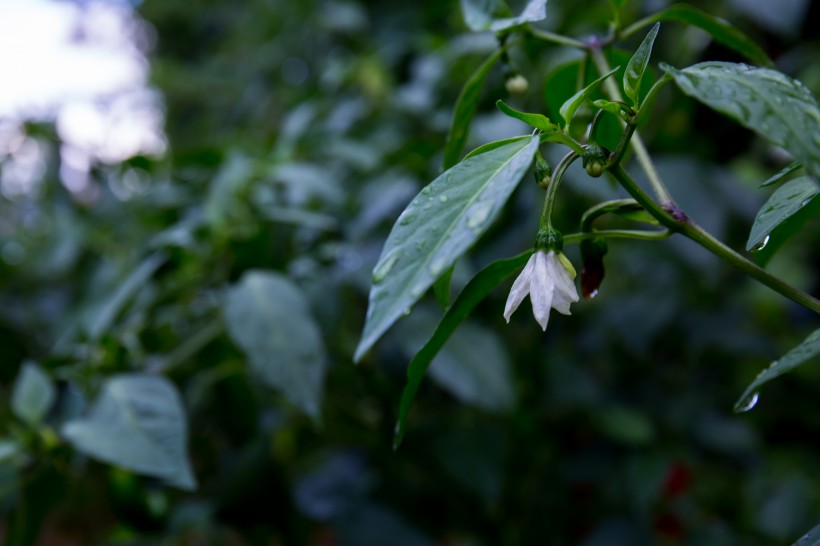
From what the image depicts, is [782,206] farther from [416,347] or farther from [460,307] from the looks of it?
[416,347]

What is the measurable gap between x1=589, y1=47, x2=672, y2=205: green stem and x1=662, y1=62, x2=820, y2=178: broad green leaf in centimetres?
6

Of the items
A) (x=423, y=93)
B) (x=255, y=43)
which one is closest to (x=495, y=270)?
(x=423, y=93)

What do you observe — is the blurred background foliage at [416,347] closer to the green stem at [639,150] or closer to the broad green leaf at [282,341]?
the broad green leaf at [282,341]

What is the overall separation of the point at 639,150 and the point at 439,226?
0.15 meters

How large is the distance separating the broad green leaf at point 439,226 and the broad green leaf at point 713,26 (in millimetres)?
183

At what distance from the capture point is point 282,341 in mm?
584

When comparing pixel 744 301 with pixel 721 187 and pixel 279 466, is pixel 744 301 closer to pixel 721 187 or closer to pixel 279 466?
pixel 721 187

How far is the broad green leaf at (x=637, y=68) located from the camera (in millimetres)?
286

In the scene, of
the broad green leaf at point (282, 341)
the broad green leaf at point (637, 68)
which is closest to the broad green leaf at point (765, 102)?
the broad green leaf at point (637, 68)

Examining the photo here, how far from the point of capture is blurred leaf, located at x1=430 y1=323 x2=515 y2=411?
2.20 feet

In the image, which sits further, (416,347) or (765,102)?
(416,347)

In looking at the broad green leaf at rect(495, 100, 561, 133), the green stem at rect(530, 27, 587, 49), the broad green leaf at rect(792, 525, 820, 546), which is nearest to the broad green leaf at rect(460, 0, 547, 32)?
the green stem at rect(530, 27, 587, 49)

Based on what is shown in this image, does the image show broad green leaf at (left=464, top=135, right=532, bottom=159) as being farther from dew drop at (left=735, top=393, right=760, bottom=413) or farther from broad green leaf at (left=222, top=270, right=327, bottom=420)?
broad green leaf at (left=222, top=270, right=327, bottom=420)

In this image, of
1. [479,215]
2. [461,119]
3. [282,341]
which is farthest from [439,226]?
[282,341]
